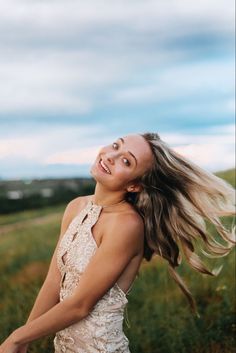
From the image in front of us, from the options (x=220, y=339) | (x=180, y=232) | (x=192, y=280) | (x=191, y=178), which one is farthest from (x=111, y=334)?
(x=192, y=280)

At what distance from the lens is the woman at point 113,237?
3225 mm

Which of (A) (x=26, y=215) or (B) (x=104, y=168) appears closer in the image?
(B) (x=104, y=168)

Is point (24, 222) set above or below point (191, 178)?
below

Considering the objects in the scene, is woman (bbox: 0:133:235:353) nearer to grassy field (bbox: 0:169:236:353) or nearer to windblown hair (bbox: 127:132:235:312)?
windblown hair (bbox: 127:132:235:312)

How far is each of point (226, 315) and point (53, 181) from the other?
797 cm

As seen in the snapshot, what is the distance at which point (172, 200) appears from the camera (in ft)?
11.6

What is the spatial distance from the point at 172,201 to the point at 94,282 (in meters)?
0.60

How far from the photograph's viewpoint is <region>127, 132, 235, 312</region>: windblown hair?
3.41m

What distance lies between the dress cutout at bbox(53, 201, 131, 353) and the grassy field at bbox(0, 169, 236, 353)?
1.37 metres

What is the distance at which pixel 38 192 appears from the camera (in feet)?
42.7

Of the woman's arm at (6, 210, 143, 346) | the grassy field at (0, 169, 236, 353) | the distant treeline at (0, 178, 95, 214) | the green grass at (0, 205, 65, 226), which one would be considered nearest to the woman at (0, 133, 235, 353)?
the woman's arm at (6, 210, 143, 346)

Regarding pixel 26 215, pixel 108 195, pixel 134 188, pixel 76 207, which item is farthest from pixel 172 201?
pixel 26 215

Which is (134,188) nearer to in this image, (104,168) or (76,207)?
(104,168)

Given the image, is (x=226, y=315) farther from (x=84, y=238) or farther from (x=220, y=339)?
(x=84, y=238)
